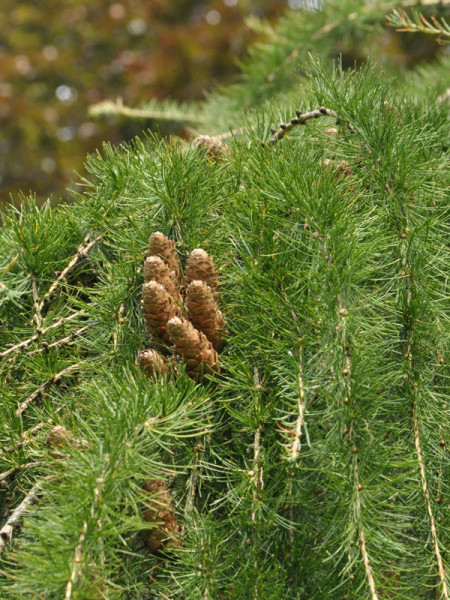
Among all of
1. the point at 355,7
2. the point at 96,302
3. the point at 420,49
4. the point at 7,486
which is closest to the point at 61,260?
the point at 96,302

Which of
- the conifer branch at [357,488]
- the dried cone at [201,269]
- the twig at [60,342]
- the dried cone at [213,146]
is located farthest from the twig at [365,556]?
the dried cone at [213,146]

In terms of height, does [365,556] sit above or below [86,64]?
above

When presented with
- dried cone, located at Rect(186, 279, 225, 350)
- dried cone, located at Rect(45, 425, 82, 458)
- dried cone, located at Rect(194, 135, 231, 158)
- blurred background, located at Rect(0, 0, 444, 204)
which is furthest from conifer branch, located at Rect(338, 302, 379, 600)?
blurred background, located at Rect(0, 0, 444, 204)

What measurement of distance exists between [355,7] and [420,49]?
7.30 ft

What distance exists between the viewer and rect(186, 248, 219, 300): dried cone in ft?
2.63

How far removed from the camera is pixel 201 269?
80 centimetres

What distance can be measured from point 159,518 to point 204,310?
0.73 feet

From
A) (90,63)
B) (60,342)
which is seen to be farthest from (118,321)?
(90,63)

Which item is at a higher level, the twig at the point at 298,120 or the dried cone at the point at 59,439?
the twig at the point at 298,120

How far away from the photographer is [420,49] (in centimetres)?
368

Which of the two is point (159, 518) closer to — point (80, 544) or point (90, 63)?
point (80, 544)

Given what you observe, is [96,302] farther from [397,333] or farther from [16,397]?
[397,333]

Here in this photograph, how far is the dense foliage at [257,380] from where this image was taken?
0.65 m

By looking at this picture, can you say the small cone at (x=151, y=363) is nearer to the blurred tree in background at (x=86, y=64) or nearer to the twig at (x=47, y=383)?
the twig at (x=47, y=383)
